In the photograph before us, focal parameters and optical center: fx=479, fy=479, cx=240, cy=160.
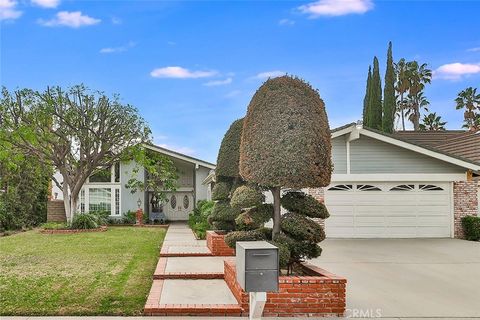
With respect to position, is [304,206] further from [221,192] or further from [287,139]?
[221,192]

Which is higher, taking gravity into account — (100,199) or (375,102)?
(375,102)

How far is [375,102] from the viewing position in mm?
34656

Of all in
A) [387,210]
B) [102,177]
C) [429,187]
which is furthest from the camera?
[102,177]

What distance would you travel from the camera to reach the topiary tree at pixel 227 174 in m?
13.3

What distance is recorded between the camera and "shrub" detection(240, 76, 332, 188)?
7.31 metres

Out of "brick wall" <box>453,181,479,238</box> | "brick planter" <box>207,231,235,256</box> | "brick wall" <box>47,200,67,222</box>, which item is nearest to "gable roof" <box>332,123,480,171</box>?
"brick wall" <box>453,181,479,238</box>

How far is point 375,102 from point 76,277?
29.3m

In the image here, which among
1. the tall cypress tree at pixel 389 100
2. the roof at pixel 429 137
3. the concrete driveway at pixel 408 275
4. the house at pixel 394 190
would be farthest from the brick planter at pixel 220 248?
the tall cypress tree at pixel 389 100

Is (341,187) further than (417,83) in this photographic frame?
No

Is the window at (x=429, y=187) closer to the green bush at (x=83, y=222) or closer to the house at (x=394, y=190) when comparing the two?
the house at (x=394, y=190)

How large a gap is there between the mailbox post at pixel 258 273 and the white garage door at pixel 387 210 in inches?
470

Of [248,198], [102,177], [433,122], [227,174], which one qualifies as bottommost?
[248,198]

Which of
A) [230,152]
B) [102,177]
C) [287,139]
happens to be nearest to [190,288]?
[287,139]

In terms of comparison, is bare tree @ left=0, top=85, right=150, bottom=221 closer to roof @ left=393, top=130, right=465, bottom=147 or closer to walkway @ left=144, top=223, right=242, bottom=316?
walkway @ left=144, top=223, right=242, bottom=316
